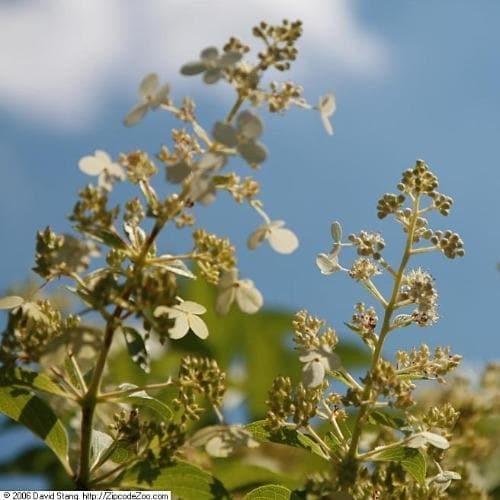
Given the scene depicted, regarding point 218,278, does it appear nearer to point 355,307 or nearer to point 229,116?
point 229,116

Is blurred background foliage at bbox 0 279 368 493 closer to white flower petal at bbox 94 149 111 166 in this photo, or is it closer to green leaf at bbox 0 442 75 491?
green leaf at bbox 0 442 75 491

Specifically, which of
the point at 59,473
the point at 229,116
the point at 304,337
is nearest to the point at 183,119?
the point at 229,116

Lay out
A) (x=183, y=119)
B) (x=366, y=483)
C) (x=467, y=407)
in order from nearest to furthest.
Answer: (x=183, y=119) < (x=366, y=483) < (x=467, y=407)

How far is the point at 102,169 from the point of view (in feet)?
5.99

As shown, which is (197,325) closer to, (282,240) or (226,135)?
(282,240)

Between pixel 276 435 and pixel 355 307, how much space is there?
13.5 inches

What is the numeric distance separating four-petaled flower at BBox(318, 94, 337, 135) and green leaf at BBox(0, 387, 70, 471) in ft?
2.65

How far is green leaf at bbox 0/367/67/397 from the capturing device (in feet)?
6.15

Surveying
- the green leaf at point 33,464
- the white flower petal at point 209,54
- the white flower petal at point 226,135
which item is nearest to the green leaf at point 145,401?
the white flower petal at point 226,135

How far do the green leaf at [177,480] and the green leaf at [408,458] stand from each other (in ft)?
1.20

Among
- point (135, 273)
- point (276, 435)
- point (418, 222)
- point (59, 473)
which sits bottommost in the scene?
point (276, 435)

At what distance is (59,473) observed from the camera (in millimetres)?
5855

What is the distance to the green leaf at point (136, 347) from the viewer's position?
5.94ft

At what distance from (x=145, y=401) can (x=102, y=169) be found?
1.73 feet
